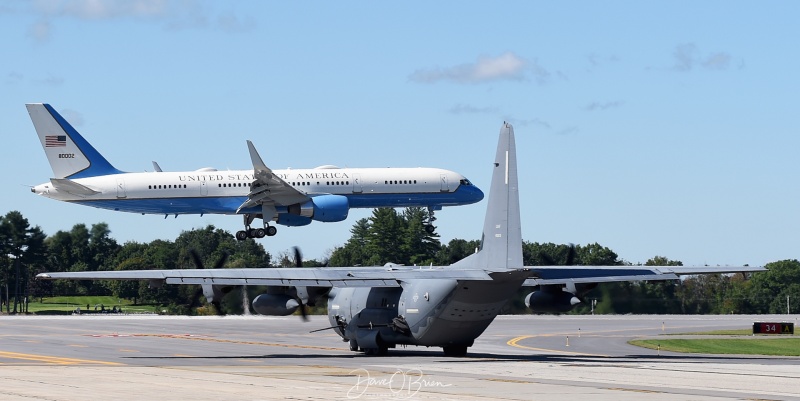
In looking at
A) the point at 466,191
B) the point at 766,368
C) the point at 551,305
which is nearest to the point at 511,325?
the point at 466,191

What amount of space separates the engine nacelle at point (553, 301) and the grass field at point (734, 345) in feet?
34.8

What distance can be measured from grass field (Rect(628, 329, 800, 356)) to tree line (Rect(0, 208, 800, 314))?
363 cm

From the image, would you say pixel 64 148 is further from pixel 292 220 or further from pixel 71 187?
pixel 292 220

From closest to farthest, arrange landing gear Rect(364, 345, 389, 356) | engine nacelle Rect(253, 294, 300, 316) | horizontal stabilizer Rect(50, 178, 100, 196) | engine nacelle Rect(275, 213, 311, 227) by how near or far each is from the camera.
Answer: engine nacelle Rect(253, 294, 300, 316)
landing gear Rect(364, 345, 389, 356)
horizontal stabilizer Rect(50, 178, 100, 196)
engine nacelle Rect(275, 213, 311, 227)

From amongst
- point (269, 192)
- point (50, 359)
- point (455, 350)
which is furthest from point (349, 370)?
point (269, 192)

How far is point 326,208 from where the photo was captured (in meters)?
74.5

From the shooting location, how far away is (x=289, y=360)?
128 ft

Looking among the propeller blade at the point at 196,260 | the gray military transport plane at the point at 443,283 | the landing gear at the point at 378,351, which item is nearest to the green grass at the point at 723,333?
the gray military transport plane at the point at 443,283

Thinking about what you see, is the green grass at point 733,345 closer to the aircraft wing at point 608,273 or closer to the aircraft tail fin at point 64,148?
the aircraft wing at point 608,273

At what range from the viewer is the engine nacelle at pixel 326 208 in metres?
74.6

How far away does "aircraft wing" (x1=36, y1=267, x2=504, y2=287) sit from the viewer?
38219 millimetres

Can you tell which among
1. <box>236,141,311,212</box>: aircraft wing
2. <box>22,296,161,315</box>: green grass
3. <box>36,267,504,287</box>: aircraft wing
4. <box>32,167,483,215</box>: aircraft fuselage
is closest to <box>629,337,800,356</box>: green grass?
<box>36,267,504,287</box>: aircraft wing

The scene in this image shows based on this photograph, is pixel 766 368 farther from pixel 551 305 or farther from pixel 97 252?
pixel 97 252

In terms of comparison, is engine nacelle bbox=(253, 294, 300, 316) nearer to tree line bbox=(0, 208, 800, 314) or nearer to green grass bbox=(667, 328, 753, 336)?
tree line bbox=(0, 208, 800, 314)
